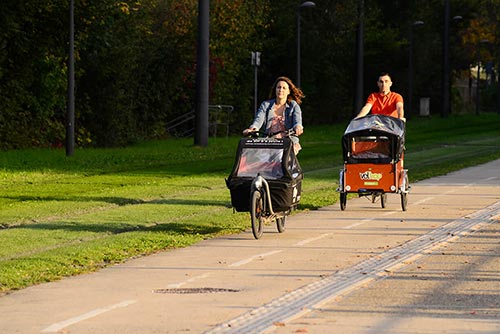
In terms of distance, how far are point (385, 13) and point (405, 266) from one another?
2739 inches

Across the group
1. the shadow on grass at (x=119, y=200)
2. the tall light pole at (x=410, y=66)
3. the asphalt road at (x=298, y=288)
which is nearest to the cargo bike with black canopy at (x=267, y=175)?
the asphalt road at (x=298, y=288)

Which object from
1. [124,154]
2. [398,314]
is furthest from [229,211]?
[124,154]

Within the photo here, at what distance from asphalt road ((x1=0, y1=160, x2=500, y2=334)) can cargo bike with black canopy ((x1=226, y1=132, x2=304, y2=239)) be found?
1.33 ft

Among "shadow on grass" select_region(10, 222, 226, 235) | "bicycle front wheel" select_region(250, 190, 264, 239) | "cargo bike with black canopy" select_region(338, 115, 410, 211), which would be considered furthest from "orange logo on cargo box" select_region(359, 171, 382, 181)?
"bicycle front wheel" select_region(250, 190, 264, 239)

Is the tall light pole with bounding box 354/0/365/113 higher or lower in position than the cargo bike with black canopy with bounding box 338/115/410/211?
higher

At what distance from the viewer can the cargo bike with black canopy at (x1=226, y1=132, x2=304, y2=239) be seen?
18.3m

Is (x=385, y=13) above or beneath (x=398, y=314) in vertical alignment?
above

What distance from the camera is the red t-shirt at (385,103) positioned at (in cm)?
2280

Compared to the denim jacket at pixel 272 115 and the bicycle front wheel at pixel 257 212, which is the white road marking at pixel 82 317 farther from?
the denim jacket at pixel 272 115

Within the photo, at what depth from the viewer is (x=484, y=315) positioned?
38.5 feet

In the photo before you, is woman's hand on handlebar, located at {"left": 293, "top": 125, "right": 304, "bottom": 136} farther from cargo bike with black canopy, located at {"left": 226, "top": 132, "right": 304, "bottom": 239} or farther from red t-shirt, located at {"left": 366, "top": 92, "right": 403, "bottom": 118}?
red t-shirt, located at {"left": 366, "top": 92, "right": 403, "bottom": 118}

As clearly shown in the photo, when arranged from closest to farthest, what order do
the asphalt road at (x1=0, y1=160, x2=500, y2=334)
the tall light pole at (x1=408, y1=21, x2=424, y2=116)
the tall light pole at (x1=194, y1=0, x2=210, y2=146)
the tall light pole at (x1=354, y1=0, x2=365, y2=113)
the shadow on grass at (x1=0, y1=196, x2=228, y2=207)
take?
the asphalt road at (x1=0, y1=160, x2=500, y2=334) < the shadow on grass at (x1=0, y1=196, x2=228, y2=207) < the tall light pole at (x1=194, y1=0, x2=210, y2=146) < the tall light pole at (x1=354, y1=0, x2=365, y2=113) < the tall light pole at (x1=408, y1=21, x2=424, y2=116)

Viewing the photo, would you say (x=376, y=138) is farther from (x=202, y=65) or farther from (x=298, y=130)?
(x=202, y=65)

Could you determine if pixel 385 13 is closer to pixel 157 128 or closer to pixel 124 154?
pixel 157 128
